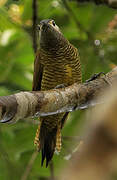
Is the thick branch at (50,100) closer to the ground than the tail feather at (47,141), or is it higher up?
higher up

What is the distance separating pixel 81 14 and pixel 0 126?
1313mm

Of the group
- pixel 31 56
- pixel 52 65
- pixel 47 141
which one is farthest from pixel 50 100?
pixel 31 56

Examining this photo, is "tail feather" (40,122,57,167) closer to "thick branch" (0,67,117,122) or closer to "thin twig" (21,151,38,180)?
"thin twig" (21,151,38,180)

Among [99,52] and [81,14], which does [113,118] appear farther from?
[81,14]

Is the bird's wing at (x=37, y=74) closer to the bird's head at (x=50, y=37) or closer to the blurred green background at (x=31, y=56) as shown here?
the bird's head at (x=50, y=37)

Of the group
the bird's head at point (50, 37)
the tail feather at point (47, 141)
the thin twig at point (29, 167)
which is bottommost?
the thin twig at point (29, 167)

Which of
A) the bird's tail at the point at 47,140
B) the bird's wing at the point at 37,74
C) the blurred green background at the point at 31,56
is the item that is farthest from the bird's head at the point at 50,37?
the bird's tail at the point at 47,140

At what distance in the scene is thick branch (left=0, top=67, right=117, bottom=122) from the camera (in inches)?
60.7

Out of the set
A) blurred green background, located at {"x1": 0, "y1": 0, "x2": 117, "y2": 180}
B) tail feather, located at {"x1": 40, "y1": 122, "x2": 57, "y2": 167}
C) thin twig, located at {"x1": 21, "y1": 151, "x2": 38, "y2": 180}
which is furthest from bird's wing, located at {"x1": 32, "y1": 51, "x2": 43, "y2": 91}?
thin twig, located at {"x1": 21, "y1": 151, "x2": 38, "y2": 180}

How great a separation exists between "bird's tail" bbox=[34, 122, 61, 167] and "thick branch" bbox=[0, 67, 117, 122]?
87 cm

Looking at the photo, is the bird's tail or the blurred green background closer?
the bird's tail

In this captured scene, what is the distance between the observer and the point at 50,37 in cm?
292

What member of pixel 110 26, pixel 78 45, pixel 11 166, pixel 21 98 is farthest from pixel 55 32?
pixel 21 98

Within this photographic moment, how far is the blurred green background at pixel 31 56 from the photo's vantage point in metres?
3.06
